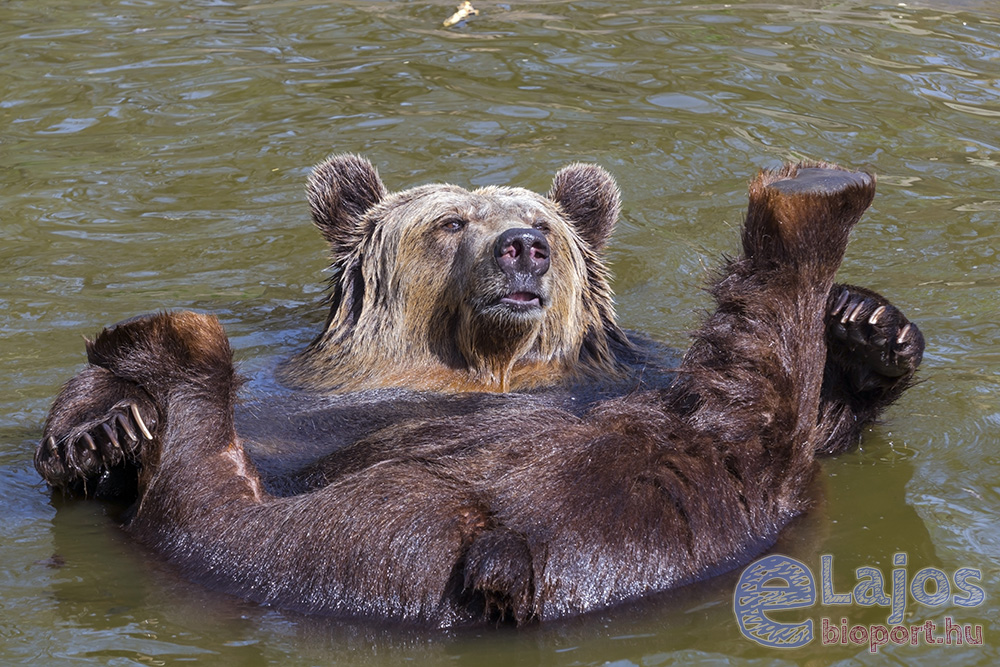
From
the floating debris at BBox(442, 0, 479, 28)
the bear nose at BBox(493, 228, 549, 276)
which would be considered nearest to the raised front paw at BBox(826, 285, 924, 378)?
the bear nose at BBox(493, 228, 549, 276)

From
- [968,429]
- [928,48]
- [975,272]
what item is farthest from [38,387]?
[928,48]

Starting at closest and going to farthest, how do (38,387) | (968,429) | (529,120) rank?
(968,429), (38,387), (529,120)

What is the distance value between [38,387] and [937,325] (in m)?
5.47

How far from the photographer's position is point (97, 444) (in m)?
5.42

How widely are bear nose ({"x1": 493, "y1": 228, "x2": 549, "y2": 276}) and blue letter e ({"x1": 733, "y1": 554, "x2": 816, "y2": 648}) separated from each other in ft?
6.79

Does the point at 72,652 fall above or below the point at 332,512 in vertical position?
below

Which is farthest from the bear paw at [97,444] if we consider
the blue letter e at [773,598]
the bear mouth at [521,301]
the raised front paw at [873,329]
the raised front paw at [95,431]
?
the raised front paw at [873,329]

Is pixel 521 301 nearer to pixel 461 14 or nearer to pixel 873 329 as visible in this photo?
pixel 873 329

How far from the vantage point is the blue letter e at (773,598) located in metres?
4.62

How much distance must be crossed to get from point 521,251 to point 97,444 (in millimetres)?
2256

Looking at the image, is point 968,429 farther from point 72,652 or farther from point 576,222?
point 72,652

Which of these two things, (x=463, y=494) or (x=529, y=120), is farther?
(x=529, y=120)

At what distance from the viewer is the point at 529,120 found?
1186cm

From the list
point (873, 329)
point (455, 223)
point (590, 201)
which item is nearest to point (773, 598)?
point (873, 329)
